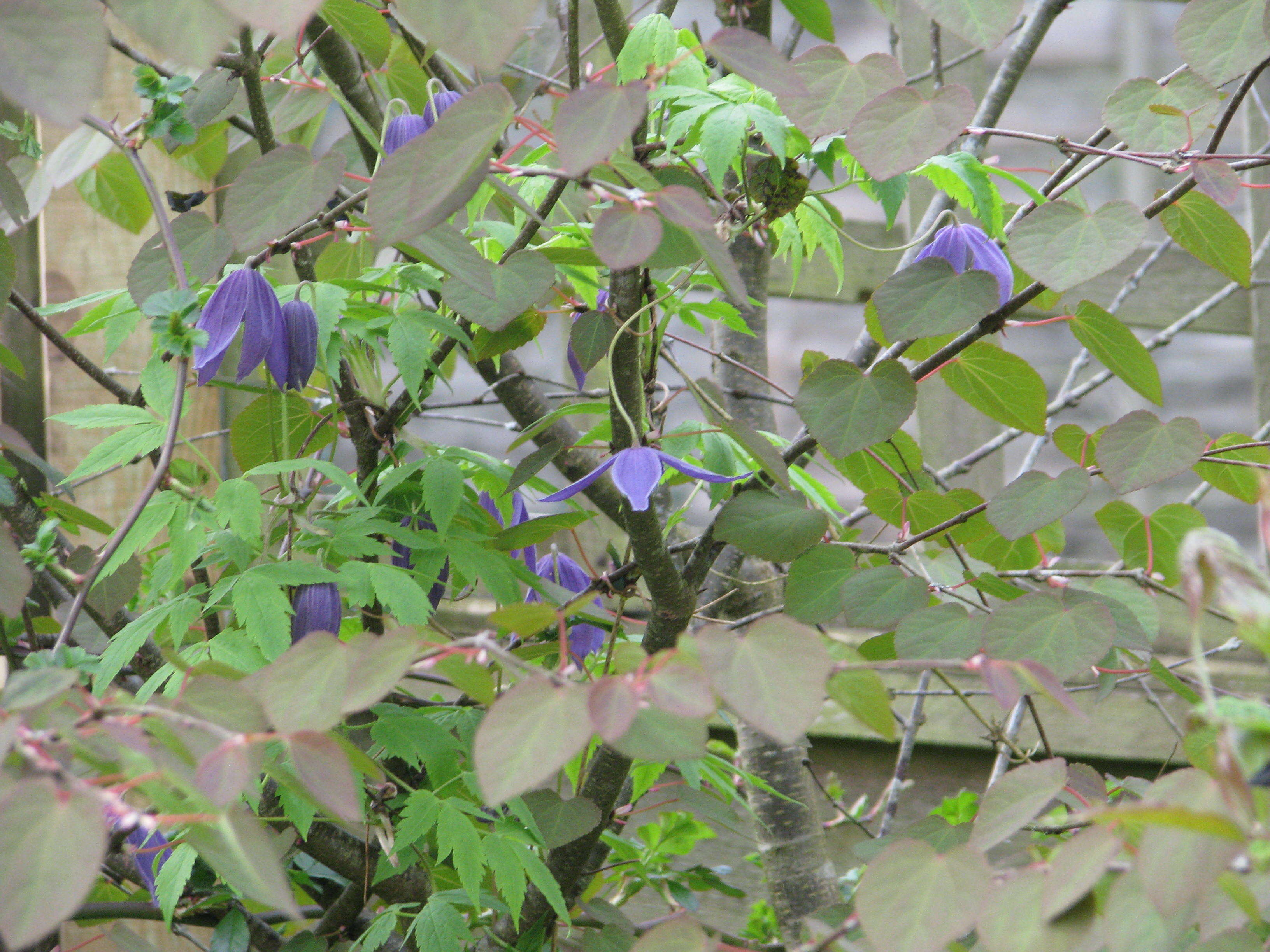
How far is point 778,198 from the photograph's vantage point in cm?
68

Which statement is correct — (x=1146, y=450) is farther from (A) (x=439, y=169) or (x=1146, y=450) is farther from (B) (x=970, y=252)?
(A) (x=439, y=169)

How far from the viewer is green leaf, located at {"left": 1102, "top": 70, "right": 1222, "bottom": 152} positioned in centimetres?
57

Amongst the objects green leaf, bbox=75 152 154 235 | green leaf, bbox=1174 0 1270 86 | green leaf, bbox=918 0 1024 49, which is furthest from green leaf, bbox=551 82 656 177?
green leaf, bbox=75 152 154 235

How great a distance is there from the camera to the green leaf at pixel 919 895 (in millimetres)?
342

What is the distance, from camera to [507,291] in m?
0.56

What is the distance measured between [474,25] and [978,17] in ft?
0.77

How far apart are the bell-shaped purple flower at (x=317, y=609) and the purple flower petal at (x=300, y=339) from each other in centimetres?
13

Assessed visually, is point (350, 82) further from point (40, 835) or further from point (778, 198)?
point (40, 835)

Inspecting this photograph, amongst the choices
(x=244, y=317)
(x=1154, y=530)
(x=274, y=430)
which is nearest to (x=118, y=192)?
(x=274, y=430)

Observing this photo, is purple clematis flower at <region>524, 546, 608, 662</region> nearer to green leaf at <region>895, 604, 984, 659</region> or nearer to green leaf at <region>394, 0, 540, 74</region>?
green leaf at <region>895, 604, 984, 659</region>

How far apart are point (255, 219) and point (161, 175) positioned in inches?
36.3

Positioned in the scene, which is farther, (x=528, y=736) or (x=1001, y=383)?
(x=1001, y=383)

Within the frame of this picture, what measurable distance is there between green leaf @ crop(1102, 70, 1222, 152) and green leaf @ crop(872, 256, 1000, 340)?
11cm

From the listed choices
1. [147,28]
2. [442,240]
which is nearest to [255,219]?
[442,240]
